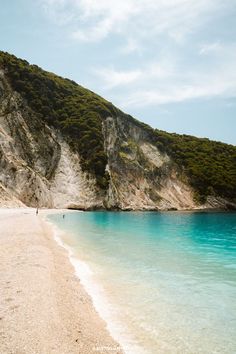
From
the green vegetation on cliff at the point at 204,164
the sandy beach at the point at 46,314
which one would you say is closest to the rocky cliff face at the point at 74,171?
the green vegetation on cliff at the point at 204,164

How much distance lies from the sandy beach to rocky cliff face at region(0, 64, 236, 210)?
43.7 meters

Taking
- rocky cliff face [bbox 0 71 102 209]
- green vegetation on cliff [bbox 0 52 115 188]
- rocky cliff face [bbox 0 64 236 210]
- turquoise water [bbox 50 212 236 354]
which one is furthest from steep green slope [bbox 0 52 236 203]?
turquoise water [bbox 50 212 236 354]

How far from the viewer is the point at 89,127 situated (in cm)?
8819

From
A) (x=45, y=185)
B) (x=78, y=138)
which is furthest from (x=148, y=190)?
(x=45, y=185)

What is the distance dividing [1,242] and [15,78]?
2918 inches

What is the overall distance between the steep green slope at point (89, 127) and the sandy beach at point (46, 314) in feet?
221

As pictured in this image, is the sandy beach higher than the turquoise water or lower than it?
higher

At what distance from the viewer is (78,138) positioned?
8712cm

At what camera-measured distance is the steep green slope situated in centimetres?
8400

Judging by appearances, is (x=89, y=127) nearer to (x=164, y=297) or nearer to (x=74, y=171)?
(x=74, y=171)

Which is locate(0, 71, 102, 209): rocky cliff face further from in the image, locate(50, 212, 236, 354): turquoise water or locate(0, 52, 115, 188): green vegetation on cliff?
locate(50, 212, 236, 354): turquoise water

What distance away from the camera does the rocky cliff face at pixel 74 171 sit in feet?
222

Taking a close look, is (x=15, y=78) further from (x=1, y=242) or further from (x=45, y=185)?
(x=1, y=242)

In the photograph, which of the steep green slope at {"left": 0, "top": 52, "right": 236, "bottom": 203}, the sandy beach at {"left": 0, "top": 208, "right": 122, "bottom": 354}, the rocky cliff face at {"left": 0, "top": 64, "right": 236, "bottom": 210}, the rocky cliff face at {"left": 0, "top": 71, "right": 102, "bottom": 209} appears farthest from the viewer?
the steep green slope at {"left": 0, "top": 52, "right": 236, "bottom": 203}
